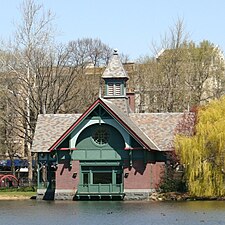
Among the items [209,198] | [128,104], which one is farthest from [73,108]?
[209,198]

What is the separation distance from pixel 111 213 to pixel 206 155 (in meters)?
12.8

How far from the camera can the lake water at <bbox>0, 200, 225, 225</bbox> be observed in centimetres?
3414

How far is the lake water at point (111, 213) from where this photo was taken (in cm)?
3414

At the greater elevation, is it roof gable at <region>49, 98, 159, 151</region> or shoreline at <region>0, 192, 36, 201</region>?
roof gable at <region>49, 98, 159, 151</region>

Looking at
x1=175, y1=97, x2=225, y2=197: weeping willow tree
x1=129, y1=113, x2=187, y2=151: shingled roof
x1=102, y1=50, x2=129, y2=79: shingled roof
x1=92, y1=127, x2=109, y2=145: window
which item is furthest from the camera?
x1=102, y1=50, x2=129, y2=79: shingled roof

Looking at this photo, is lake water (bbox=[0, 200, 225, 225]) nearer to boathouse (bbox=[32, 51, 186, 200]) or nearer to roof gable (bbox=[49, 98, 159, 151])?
boathouse (bbox=[32, 51, 186, 200])

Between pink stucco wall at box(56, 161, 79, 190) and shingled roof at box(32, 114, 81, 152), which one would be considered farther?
shingled roof at box(32, 114, 81, 152)

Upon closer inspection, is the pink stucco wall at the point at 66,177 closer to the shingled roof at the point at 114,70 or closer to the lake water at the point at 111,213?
the lake water at the point at 111,213

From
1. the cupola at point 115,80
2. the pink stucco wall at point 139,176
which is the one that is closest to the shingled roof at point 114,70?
the cupola at point 115,80

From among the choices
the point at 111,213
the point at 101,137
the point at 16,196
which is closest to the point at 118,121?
the point at 101,137

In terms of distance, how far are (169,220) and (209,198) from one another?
14.7 m

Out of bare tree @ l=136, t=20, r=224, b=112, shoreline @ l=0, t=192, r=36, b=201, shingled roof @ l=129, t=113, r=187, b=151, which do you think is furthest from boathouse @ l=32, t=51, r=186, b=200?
bare tree @ l=136, t=20, r=224, b=112

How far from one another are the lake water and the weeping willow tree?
7.40ft

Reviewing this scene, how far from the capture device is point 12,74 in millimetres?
65000
